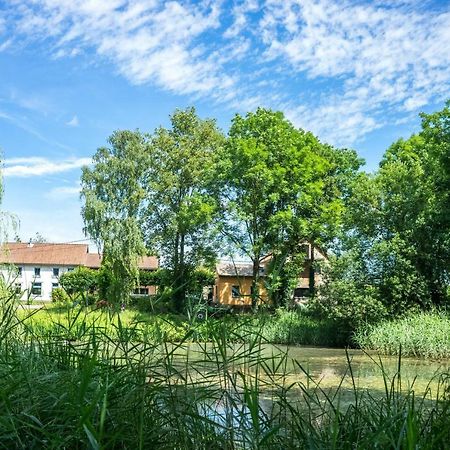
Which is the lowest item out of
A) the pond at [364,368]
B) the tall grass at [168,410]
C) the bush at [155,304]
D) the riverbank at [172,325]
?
the pond at [364,368]

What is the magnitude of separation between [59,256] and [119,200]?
26.6 meters

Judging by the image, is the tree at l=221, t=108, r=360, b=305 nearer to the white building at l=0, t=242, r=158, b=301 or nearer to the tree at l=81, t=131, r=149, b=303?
the tree at l=81, t=131, r=149, b=303

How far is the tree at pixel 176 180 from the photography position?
3127 centimetres

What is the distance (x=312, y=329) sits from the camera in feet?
68.8

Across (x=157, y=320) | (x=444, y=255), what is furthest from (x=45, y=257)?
(x=157, y=320)

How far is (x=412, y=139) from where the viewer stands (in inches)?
1050

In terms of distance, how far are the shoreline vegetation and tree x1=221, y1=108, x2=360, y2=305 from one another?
4854 millimetres

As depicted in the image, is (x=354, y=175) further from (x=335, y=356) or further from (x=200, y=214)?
(x=335, y=356)

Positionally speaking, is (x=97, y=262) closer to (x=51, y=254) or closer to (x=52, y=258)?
(x=52, y=258)

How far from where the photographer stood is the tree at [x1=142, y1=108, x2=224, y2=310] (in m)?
31.3

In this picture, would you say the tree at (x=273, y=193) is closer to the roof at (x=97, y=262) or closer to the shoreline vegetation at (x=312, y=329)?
the shoreline vegetation at (x=312, y=329)

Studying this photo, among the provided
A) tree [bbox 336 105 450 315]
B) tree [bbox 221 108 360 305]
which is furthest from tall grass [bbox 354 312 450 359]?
tree [bbox 221 108 360 305]

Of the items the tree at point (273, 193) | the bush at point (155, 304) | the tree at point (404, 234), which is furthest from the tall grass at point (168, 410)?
the tree at point (273, 193)

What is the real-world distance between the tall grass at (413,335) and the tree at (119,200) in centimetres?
1446
